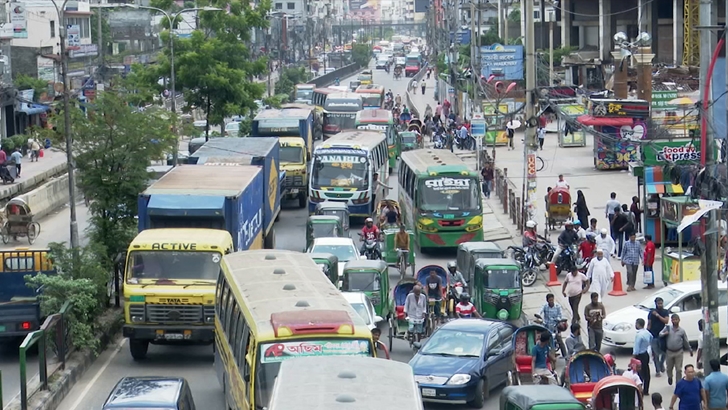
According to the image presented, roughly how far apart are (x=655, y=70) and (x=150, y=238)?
65121 mm

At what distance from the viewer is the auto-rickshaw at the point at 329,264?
26.3 m

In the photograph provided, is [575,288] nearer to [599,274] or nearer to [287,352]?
[599,274]

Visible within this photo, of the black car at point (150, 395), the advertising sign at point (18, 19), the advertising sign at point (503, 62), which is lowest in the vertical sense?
the black car at point (150, 395)

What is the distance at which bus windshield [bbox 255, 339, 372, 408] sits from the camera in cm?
1466

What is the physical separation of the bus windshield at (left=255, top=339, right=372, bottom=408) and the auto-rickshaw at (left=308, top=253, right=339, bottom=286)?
1122cm

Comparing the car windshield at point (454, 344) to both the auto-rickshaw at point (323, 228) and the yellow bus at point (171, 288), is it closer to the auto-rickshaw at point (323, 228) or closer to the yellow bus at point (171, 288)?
the yellow bus at point (171, 288)

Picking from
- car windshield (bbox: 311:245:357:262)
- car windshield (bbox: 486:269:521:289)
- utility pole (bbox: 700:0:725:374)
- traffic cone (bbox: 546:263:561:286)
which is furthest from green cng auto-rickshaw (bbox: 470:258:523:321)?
utility pole (bbox: 700:0:725:374)

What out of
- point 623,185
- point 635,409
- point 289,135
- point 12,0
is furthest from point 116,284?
point 12,0

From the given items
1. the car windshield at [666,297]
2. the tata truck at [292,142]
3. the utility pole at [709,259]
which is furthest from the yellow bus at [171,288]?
the tata truck at [292,142]

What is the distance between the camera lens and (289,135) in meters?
47.6

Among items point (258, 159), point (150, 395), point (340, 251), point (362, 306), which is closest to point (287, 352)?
point (150, 395)

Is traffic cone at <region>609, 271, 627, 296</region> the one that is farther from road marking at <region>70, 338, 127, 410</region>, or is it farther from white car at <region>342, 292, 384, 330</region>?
road marking at <region>70, 338, 127, 410</region>

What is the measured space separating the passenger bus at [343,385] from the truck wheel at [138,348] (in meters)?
10.9

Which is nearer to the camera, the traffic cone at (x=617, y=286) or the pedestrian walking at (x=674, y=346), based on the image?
the pedestrian walking at (x=674, y=346)
